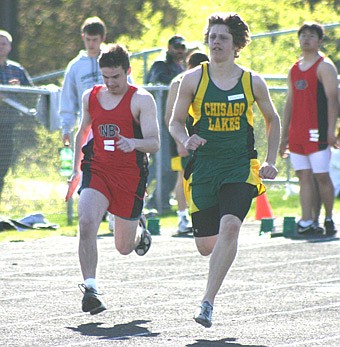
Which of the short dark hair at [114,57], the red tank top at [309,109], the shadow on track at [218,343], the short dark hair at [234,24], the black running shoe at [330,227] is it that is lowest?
the shadow on track at [218,343]

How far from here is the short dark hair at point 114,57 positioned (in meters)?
10.1

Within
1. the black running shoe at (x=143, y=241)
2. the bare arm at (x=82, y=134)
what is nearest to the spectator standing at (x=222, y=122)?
the bare arm at (x=82, y=134)

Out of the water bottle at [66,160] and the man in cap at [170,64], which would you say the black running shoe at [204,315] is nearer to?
the water bottle at [66,160]

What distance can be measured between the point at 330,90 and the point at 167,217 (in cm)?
348

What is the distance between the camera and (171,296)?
34.4ft

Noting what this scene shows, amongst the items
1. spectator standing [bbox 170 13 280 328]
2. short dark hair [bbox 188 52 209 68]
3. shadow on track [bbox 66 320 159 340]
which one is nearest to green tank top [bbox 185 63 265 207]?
spectator standing [bbox 170 13 280 328]

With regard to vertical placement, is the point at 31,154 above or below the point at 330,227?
above

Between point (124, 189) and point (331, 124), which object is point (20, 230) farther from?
point (124, 189)

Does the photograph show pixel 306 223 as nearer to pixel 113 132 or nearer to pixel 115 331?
pixel 113 132

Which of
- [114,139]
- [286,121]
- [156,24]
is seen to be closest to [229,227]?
[114,139]

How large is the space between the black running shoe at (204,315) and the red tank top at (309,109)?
21.7ft

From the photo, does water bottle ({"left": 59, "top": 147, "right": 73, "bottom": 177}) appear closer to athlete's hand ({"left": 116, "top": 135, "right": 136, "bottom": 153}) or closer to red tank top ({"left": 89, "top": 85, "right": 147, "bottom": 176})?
red tank top ({"left": 89, "top": 85, "right": 147, "bottom": 176})

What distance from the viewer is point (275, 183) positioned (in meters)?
19.5

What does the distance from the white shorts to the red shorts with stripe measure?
478cm
